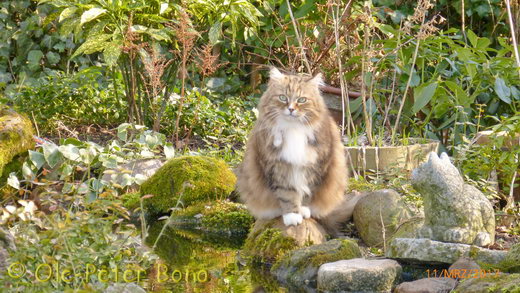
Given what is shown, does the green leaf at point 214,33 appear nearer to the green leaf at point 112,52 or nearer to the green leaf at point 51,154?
the green leaf at point 112,52

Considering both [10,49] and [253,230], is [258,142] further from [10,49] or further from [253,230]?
[10,49]

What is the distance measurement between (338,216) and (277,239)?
60 cm

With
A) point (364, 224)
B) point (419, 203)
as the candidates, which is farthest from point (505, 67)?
point (364, 224)

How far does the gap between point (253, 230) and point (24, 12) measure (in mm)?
6262

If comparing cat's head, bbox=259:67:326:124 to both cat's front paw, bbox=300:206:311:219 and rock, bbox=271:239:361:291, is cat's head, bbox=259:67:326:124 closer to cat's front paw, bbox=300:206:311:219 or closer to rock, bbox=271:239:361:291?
cat's front paw, bbox=300:206:311:219

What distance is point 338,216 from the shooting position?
16.5 ft

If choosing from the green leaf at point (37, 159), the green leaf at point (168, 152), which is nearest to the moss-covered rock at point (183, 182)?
the green leaf at point (168, 152)

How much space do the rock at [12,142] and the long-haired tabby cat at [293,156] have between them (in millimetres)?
2151

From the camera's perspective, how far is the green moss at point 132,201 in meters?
5.84

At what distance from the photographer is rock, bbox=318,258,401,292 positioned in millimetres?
3908

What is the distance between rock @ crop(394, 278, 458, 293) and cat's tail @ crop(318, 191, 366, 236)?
3.72 feet

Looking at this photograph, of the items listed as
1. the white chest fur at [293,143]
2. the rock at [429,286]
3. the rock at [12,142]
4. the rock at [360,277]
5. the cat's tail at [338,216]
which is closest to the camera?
the rock at [429,286]

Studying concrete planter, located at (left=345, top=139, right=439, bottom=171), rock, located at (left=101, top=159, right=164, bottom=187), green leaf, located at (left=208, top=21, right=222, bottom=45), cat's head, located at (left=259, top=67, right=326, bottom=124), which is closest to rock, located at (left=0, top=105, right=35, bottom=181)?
rock, located at (left=101, top=159, right=164, bottom=187)

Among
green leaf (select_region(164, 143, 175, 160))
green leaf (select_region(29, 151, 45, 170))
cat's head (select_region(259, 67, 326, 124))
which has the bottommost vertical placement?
green leaf (select_region(164, 143, 175, 160))
